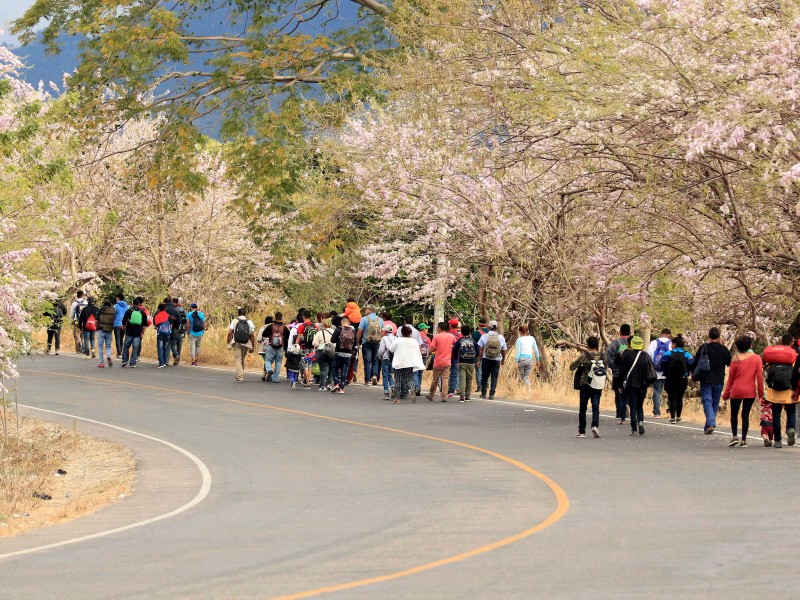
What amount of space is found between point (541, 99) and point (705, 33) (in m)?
2.99

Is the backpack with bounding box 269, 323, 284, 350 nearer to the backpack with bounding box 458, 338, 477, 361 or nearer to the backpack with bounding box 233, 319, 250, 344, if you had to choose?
the backpack with bounding box 233, 319, 250, 344

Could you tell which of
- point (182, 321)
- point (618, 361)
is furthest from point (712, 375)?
point (182, 321)

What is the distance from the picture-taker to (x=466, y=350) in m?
27.2

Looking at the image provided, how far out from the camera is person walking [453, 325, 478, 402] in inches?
1072

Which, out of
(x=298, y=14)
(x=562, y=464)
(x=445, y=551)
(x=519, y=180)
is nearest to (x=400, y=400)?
(x=519, y=180)

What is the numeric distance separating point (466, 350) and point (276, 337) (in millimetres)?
5111

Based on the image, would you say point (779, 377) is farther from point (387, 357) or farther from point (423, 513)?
point (387, 357)

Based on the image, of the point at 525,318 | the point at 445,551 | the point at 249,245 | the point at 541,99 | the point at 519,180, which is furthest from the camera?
the point at 249,245

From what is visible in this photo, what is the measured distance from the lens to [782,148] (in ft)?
58.1

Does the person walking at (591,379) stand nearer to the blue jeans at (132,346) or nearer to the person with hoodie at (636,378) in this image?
the person with hoodie at (636,378)

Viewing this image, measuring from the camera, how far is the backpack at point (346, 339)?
92.5 feet

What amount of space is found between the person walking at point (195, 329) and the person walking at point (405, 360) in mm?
9791

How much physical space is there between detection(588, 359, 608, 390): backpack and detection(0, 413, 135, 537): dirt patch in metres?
6.69

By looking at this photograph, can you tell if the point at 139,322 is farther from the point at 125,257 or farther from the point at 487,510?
the point at 487,510
